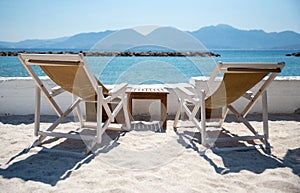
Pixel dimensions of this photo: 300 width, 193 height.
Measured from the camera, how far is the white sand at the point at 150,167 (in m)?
1.61

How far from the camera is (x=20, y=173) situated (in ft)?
5.88

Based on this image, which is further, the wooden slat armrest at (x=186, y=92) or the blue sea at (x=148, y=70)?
the blue sea at (x=148, y=70)

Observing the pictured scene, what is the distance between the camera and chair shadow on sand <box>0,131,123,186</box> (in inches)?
68.5

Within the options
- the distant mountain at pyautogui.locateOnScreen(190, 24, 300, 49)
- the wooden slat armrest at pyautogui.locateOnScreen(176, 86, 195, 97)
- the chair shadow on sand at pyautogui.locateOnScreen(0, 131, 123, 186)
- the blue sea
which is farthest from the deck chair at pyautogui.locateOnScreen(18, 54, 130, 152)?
the distant mountain at pyautogui.locateOnScreen(190, 24, 300, 49)

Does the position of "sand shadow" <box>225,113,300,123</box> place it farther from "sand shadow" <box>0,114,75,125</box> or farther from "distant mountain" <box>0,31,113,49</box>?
"distant mountain" <box>0,31,113,49</box>

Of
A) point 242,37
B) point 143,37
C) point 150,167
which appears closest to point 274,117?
point 150,167

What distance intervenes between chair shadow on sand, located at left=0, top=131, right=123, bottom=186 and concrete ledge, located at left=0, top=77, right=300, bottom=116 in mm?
1267

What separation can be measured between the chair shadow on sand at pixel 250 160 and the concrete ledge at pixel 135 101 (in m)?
1.28

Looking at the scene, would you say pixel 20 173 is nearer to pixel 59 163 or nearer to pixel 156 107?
pixel 59 163

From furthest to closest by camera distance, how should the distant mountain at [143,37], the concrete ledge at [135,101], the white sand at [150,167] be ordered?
the distant mountain at [143,37]
the concrete ledge at [135,101]
the white sand at [150,167]

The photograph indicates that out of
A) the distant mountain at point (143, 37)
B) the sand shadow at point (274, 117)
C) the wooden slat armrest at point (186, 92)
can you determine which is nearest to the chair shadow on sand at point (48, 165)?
the wooden slat armrest at point (186, 92)

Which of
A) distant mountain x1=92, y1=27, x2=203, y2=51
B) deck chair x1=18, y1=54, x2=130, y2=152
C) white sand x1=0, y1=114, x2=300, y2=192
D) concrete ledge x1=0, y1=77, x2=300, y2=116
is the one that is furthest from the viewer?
distant mountain x1=92, y1=27, x2=203, y2=51

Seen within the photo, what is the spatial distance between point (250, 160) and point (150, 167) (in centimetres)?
85

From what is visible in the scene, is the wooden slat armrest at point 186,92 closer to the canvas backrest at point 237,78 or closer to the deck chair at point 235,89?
the deck chair at point 235,89
